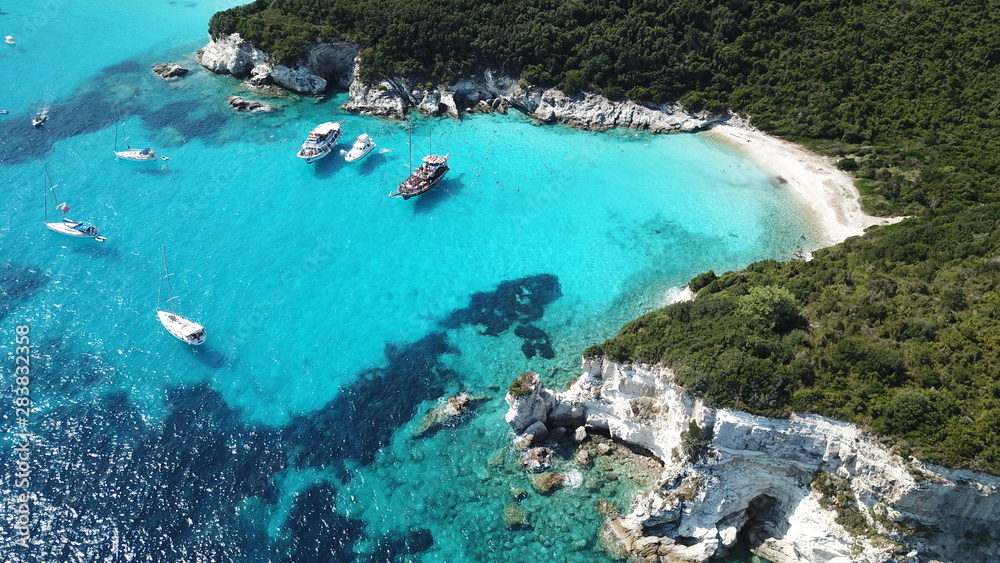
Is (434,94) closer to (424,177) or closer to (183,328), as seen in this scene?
(424,177)

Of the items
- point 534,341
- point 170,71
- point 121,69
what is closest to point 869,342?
point 534,341

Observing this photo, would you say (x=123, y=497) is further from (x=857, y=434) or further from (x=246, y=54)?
(x=246, y=54)

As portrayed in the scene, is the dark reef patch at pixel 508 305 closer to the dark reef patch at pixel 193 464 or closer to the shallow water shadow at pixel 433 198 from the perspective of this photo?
the dark reef patch at pixel 193 464

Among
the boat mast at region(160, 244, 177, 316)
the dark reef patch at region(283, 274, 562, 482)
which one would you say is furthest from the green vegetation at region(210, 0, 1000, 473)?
the boat mast at region(160, 244, 177, 316)

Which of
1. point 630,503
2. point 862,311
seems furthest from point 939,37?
point 630,503

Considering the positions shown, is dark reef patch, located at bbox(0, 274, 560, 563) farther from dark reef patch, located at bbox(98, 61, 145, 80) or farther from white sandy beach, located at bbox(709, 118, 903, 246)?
dark reef patch, located at bbox(98, 61, 145, 80)

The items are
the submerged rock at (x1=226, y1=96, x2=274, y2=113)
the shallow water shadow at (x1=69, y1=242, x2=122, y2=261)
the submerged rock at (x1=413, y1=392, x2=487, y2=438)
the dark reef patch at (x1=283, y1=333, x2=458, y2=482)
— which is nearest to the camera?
the dark reef patch at (x1=283, y1=333, x2=458, y2=482)

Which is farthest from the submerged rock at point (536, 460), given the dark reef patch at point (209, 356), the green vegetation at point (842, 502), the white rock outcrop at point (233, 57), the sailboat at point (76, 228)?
the white rock outcrop at point (233, 57)
